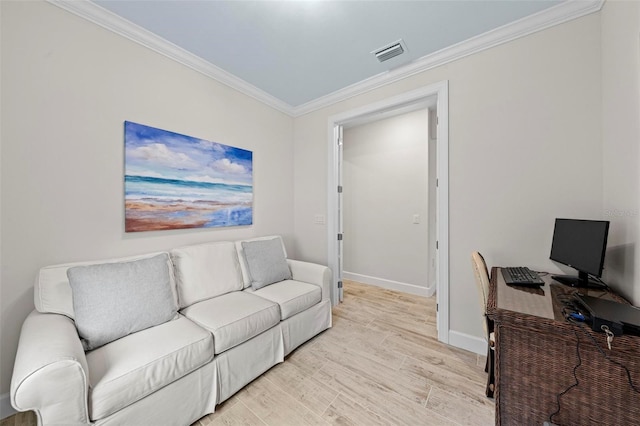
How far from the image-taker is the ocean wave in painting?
1.91 metres

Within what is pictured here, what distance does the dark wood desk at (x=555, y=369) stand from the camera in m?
0.95

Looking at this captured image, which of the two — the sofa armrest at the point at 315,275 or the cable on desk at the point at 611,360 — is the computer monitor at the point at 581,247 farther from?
the sofa armrest at the point at 315,275

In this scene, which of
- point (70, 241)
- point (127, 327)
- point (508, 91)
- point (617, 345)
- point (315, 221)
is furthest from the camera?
point (315, 221)

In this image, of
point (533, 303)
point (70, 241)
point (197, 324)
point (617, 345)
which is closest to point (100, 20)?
point (70, 241)

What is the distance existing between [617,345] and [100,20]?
3511 mm

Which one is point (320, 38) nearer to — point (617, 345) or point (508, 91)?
point (508, 91)

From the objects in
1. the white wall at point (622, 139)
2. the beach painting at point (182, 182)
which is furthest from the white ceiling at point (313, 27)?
the beach painting at point (182, 182)

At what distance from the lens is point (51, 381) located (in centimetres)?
93

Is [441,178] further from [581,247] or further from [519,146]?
[581,247]

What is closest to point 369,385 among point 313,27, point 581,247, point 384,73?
point 581,247

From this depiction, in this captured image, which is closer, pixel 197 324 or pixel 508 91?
pixel 197 324

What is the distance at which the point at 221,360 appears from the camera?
4.95ft

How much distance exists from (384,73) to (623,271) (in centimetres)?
243

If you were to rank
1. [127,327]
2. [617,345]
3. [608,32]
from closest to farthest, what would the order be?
1. [617,345]
2. [127,327]
3. [608,32]
